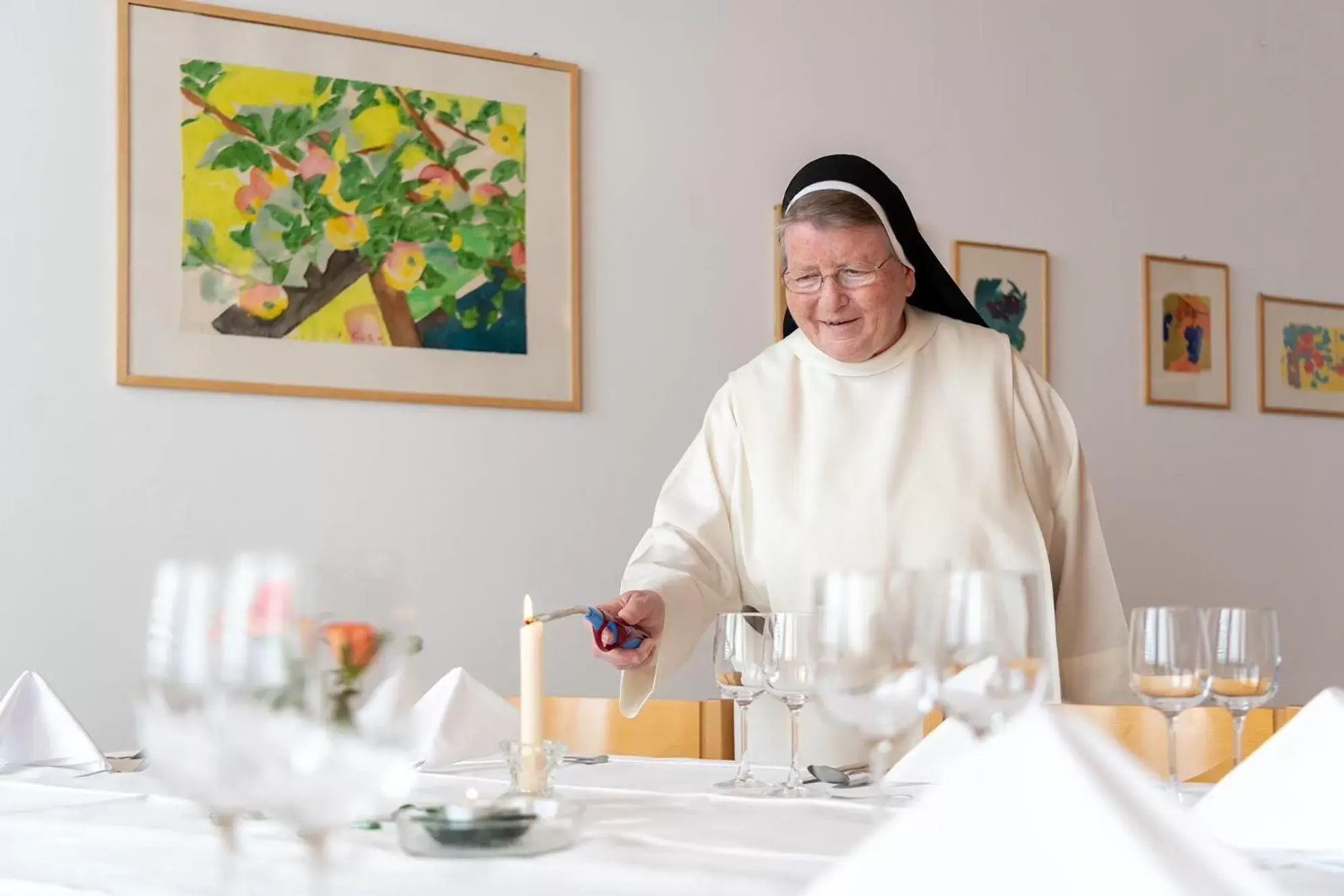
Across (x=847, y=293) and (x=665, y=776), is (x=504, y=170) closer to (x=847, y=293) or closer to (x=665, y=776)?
(x=847, y=293)

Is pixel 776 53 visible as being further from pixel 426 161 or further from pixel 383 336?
pixel 383 336

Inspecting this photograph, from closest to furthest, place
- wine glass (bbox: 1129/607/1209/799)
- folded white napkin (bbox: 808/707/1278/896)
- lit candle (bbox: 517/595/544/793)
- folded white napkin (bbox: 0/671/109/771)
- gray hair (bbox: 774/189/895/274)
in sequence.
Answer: folded white napkin (bbox: 808/707/1278/896), wine glass (bbox: 1129/607/1209/799), lit candle (bbox: 517/595/544/793), folded white napkin (bbox: 0/671/109/771), gray hair (bbox: 774/189/895/274)

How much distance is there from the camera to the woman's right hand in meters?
2.24

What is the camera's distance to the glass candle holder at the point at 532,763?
164 cm

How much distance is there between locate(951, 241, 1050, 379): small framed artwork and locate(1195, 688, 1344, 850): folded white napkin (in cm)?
325

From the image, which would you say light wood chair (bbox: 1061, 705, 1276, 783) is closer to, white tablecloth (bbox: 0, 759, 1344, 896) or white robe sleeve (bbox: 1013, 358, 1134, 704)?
white robe sleeve (bbox: 1013, 358, 1134, 704)

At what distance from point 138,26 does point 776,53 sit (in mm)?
1811

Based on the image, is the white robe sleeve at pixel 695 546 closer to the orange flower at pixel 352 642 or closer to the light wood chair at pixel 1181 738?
the light wood chair at pixel 1181 738

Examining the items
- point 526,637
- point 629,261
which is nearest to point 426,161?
point 629,261

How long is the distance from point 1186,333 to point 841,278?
2472mm

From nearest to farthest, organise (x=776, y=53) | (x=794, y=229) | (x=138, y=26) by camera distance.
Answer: (x=794, y=229) < (x=138, y=26) < (x=776, y=53)

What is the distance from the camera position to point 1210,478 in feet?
16.4

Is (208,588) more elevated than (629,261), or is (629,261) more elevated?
(629,261)

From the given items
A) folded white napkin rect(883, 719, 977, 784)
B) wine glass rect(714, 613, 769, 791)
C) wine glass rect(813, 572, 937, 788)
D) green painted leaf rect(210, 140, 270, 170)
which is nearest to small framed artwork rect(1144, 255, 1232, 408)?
green painted leaf rect(210, 140, 270, 170)
